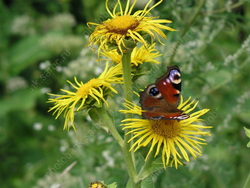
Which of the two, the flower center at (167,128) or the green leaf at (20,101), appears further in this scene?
the green leaf at (20,101)

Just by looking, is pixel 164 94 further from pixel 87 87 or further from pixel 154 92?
pixel 87 87

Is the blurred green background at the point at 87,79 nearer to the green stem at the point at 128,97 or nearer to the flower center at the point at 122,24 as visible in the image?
the green stem at the point at 128,97

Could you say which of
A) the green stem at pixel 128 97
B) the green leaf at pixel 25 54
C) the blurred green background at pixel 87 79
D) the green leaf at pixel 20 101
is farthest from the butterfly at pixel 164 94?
the green leaf at pixel 25 54

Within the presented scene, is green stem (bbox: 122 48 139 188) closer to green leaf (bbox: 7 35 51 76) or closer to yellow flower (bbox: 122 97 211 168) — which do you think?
yellow flower (bbox: 122 97 211 168)

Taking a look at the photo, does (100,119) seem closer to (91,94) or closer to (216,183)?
(91,94)

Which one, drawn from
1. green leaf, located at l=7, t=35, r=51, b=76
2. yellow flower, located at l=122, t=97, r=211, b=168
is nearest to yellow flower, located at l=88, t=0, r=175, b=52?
yellow flower, located at l=122, t=97, r=211, b=168

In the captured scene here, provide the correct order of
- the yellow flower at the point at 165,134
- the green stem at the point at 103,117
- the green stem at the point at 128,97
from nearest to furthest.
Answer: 1. the yellow flower at the point at 165,134
2. the green stem at the point at 128,97
3. the green stem at the point at 103,117

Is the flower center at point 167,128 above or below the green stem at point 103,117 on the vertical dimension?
below
